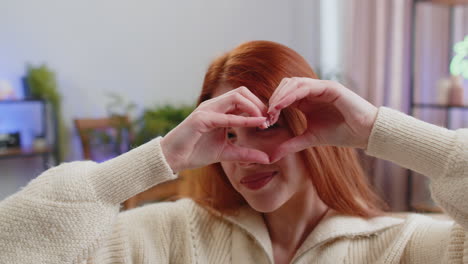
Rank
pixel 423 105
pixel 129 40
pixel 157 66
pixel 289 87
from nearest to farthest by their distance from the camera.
Result: pixel 289 87 < pixel 423 105 < pixel 129 40 < pixel 157 66

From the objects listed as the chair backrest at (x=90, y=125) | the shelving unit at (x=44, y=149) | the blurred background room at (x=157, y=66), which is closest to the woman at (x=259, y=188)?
the blurred background room at (x=157, y=66)

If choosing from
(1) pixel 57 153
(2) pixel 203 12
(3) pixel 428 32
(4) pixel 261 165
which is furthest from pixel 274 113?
(2) pixel 203 12

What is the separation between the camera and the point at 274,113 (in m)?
0.81

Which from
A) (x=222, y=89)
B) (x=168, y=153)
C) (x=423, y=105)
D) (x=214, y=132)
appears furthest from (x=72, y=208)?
(x=423, y=105)

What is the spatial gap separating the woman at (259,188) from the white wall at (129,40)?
2.95 metres

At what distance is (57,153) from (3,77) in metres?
0.77

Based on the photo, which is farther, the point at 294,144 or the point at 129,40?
the point at 129,40

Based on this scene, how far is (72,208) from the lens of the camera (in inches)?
32.0

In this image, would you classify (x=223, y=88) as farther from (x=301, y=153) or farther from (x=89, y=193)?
(x=89, y=193)

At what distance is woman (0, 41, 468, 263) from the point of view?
0.81 m

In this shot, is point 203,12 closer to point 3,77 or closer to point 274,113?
point 3,77

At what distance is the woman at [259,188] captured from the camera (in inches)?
31.9

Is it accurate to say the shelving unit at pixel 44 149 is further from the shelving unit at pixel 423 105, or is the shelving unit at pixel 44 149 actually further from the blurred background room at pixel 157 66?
the shelving unit at pixel 423 105

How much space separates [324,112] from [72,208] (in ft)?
1.86
